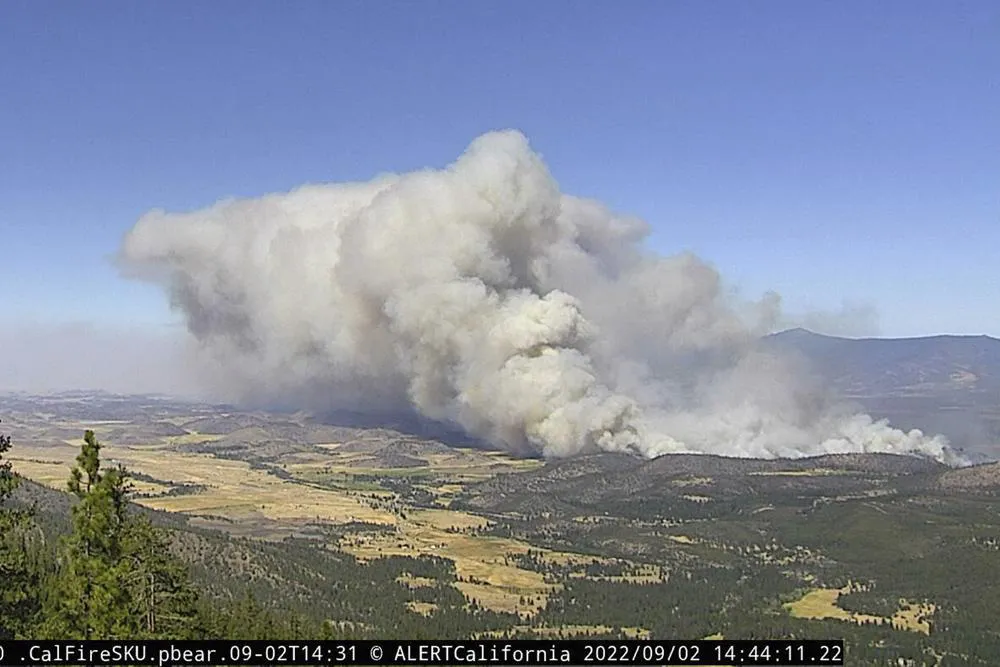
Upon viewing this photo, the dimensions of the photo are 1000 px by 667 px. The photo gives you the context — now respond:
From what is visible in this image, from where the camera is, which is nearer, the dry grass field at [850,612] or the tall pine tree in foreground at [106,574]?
the tall pine tree in foreground at [106,574]

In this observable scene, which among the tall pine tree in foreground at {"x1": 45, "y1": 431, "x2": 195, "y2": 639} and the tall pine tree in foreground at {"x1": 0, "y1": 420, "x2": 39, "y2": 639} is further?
the tall pine tree in foreground at {"x1": 45, "y1": 431, "x2": 195, "y2": 639}

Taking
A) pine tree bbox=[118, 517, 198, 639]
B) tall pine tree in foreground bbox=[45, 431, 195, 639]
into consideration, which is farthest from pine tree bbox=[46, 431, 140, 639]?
pine tree bbox=[118, 517, 198, 639]

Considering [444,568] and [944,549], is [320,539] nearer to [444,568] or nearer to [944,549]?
[444,568]

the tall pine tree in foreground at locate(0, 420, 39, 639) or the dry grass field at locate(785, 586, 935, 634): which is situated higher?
the tall pine tree in foreground at locate(0, 420, 39, 639)

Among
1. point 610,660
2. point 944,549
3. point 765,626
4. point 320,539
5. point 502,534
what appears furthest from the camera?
point 502,534

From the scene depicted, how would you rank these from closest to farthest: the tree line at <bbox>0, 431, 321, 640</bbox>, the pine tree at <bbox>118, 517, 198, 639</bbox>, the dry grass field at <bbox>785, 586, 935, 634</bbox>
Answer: the tree line at <bbox>0, 431, 321, 640</bbox> < the pine tree at <bbox>118, 517, 198, 639</bbox> < the dry grass field at <bbox>785, 586, 935, 634</bbox>

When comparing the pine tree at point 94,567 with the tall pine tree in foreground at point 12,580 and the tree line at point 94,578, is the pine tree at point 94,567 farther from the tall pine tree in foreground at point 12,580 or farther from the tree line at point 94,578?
the tall pine tree in foreground at point 12,580

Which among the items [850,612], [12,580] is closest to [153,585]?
[12,580]

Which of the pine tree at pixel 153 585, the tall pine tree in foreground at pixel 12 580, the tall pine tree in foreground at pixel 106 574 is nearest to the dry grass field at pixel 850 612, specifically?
the pine tree at pixel 153 585

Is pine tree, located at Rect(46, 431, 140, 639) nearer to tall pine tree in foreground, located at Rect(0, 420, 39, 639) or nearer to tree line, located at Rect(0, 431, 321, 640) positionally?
tree line, located at Rect(0, 431, 321, 640)

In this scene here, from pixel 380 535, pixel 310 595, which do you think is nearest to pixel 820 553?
pixel 380 535

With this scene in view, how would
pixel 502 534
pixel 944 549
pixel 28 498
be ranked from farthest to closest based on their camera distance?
pixel 502 534 → pixel 944 549 → pixel 28 498
